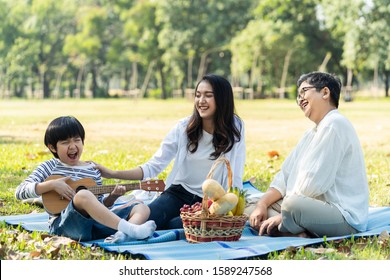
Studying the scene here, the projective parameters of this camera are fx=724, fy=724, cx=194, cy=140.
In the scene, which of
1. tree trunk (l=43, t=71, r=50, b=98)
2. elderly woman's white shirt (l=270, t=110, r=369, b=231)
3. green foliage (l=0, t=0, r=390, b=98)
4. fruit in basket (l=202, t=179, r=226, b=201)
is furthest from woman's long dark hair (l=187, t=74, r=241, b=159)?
tree trunk (l=43, t=71, r=50, b=98)

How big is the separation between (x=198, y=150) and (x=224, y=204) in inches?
35.0

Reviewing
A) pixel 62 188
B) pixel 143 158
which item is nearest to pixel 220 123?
pixel 62 188

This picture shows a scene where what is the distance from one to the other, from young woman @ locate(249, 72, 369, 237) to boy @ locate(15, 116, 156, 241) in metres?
0.84

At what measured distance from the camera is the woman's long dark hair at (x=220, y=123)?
15.9 feet

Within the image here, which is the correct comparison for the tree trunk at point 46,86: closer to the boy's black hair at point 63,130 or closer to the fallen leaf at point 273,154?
the fallen leaf at point 273,154

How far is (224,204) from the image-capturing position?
4156 mm

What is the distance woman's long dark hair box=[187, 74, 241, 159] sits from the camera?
484 centimetres

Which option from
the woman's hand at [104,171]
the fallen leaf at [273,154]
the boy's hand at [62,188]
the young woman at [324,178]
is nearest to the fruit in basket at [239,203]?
the young woman at [324,178]

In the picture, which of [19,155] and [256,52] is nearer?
[19,155]

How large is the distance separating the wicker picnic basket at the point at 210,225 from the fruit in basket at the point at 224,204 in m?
0.03

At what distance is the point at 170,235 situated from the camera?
14.6 feet
